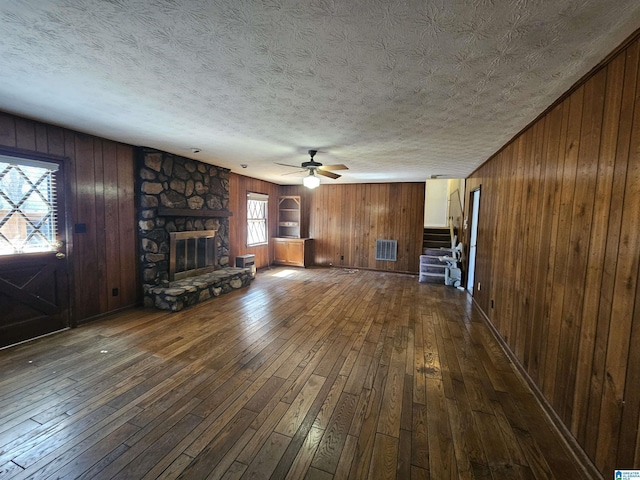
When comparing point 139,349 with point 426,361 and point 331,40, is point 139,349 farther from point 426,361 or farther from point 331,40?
point 331,40

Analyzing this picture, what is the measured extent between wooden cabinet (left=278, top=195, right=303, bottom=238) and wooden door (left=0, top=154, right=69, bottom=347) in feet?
16.9

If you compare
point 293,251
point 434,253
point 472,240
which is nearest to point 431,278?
point 434,253

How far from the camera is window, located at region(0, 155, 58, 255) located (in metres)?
2.75

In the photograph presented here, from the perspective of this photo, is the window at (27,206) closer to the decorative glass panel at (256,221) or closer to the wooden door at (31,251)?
the wooden door at (31,251)

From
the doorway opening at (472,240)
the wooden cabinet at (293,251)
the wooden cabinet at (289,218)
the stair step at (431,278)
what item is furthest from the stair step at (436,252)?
the wooden cabinet at (289,218)

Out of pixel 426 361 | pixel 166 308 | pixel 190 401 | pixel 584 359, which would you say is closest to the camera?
pixel 584 359

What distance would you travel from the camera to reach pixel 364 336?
10.7 feet

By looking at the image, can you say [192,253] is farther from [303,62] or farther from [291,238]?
[303,62]

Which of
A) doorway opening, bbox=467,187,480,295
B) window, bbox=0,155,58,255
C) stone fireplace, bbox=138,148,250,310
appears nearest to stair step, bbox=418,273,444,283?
doorway opening, bbox=467,187,480,295

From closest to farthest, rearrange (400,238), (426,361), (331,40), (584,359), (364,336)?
(331,40) → (584,359) → (426,361) → (364,336) → (400,238)

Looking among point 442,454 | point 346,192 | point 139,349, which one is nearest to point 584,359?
point 442,454

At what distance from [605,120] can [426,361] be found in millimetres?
2306

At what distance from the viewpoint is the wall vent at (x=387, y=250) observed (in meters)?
7.18

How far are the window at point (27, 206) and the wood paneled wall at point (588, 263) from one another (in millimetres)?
4931
